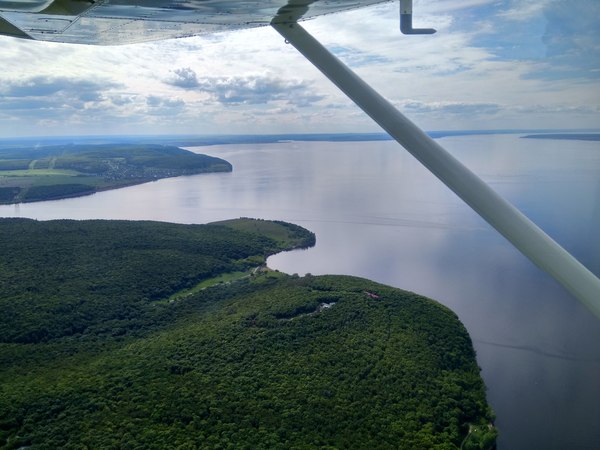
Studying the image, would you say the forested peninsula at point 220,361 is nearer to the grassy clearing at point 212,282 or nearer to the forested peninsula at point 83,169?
the grassy clearing at point 212,282

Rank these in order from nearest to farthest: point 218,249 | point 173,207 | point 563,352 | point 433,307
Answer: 1. point 563,352
2. point 433,307
3. point 218,249
4. point 173,207

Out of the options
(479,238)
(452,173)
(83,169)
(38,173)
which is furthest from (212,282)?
(83,169)

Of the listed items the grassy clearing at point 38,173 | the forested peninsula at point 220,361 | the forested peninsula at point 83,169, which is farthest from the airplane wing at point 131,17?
the grassy clearing at point 38,173

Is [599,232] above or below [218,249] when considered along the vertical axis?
above

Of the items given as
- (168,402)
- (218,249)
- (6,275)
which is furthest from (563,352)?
(6,275)

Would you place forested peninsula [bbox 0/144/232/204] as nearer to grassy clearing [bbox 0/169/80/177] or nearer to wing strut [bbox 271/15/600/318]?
grassy clearing [bbox 0/169/80/177]

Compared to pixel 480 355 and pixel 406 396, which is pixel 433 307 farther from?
pixel 406 396
